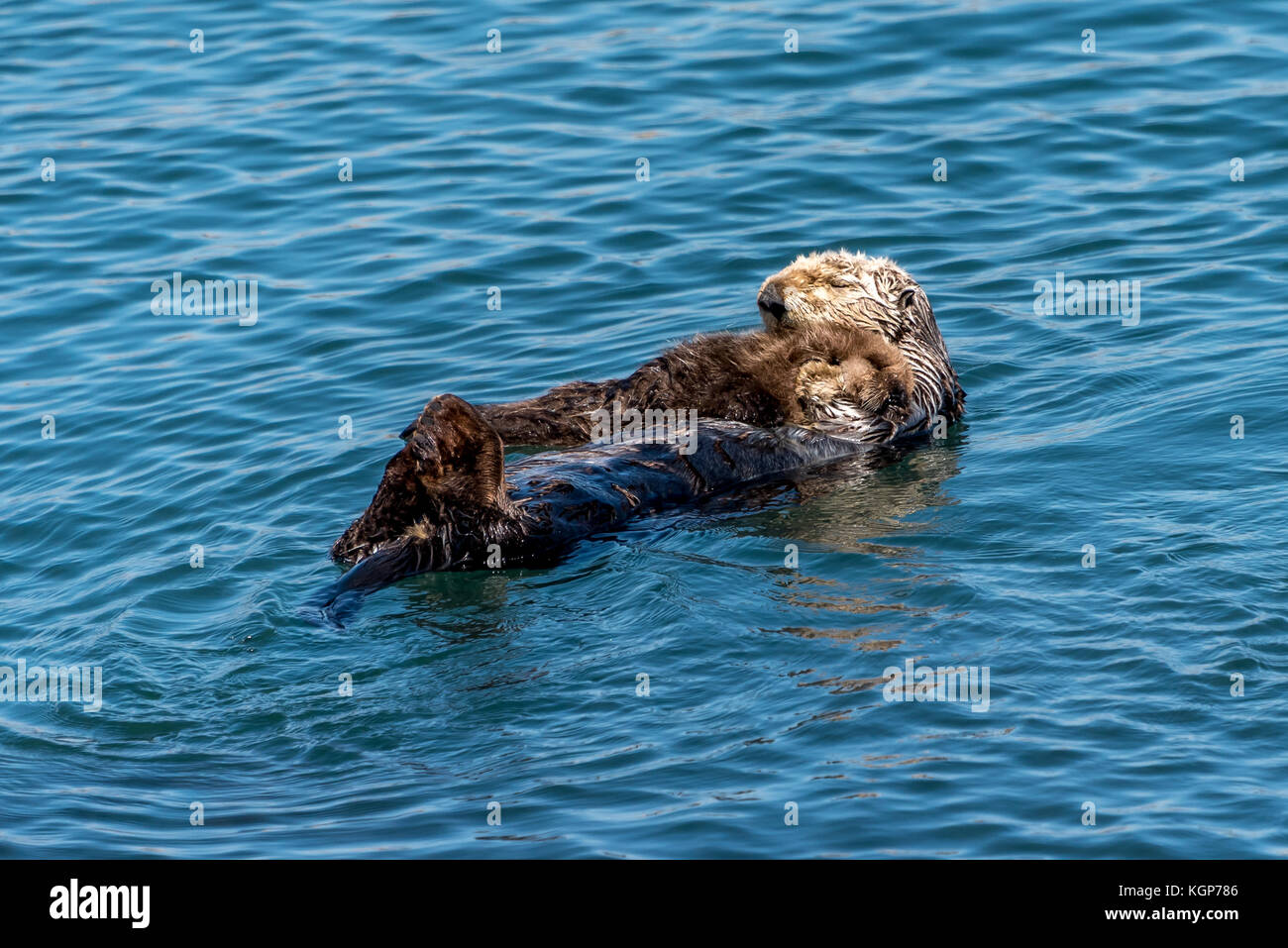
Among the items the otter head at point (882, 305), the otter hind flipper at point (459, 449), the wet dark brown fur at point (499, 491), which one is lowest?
the wet dark brown fur at point (499, 491)

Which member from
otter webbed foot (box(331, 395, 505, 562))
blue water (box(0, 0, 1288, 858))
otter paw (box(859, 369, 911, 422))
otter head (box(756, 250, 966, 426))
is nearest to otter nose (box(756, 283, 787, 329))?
otter head (box(756, 250, 966, 426))

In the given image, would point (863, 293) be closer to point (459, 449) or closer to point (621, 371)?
point (621, 371)

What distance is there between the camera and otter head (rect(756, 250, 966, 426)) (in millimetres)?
6816

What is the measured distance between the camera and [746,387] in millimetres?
6488

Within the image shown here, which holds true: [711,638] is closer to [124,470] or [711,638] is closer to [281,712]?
[281,712]

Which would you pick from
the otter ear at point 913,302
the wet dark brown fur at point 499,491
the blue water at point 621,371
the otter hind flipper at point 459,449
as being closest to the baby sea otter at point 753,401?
the otter ear at point 913,302

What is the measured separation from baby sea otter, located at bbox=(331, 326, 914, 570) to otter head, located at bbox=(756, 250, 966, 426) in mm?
230

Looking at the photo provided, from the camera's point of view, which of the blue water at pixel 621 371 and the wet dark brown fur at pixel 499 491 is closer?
the blue water at pixel 621 371

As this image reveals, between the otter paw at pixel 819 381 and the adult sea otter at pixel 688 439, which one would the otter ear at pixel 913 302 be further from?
the otter paw at pixel 819 381

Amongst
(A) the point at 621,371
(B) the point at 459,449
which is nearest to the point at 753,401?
(A) the point at 621,371

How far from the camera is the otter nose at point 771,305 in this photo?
647 cm

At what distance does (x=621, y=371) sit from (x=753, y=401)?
122 centimetres

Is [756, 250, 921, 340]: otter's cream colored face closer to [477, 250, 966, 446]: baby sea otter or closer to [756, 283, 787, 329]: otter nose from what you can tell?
[477, 250, 966, 446]: baby sea otter

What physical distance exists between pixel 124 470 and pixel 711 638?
3302mm
